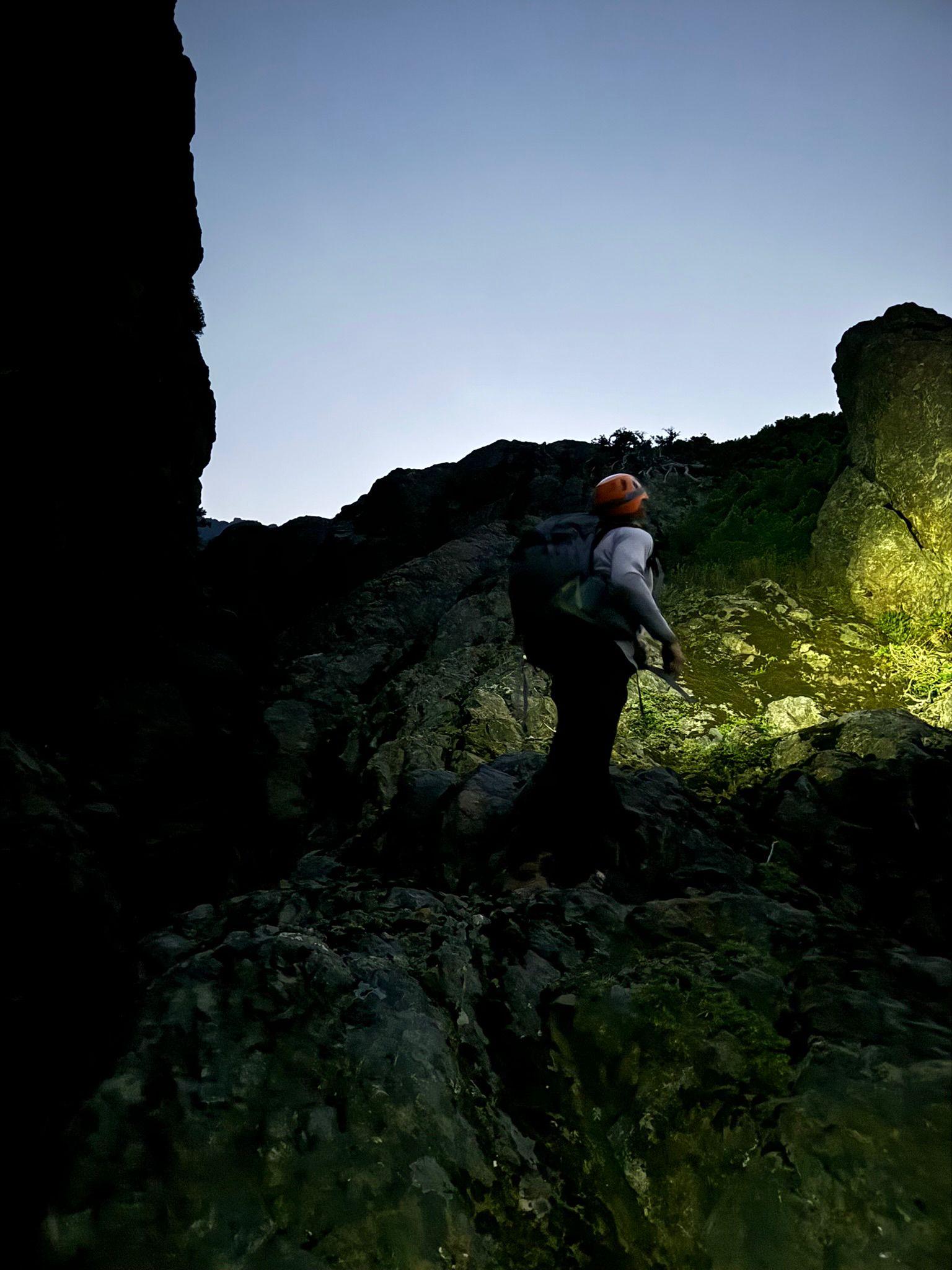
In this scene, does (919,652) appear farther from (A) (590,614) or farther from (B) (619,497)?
(A) (590,614)

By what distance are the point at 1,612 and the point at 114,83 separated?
23.6ft

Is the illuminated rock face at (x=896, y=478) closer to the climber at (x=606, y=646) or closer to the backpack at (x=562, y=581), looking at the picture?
the climber at (x=606, y=646)

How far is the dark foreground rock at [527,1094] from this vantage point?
2.12 meters

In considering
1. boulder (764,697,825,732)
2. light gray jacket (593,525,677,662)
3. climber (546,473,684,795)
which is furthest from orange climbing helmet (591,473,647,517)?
boulder (764,697,825,732)

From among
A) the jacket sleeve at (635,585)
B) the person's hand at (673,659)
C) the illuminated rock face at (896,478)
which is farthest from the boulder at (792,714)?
the jacket sleeve at (635,585)

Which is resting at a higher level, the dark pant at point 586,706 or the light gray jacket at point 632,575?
the light gray jacket at point 632,575

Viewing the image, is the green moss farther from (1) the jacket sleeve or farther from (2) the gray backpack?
(2) the gray backpack

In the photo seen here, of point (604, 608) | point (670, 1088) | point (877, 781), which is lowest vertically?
point (670, 1088)

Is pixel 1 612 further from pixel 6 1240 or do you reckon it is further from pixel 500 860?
pixel 6 1240

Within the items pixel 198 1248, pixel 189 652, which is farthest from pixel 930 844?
pixel 189 652

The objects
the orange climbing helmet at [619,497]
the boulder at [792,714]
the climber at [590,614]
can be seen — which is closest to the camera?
the climber at [590,614]

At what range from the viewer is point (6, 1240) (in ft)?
6.61

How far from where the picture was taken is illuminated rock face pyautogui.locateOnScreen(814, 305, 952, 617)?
29.8ft

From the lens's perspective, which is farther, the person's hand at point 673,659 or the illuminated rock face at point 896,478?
the illuminated rock face at point 896,478
